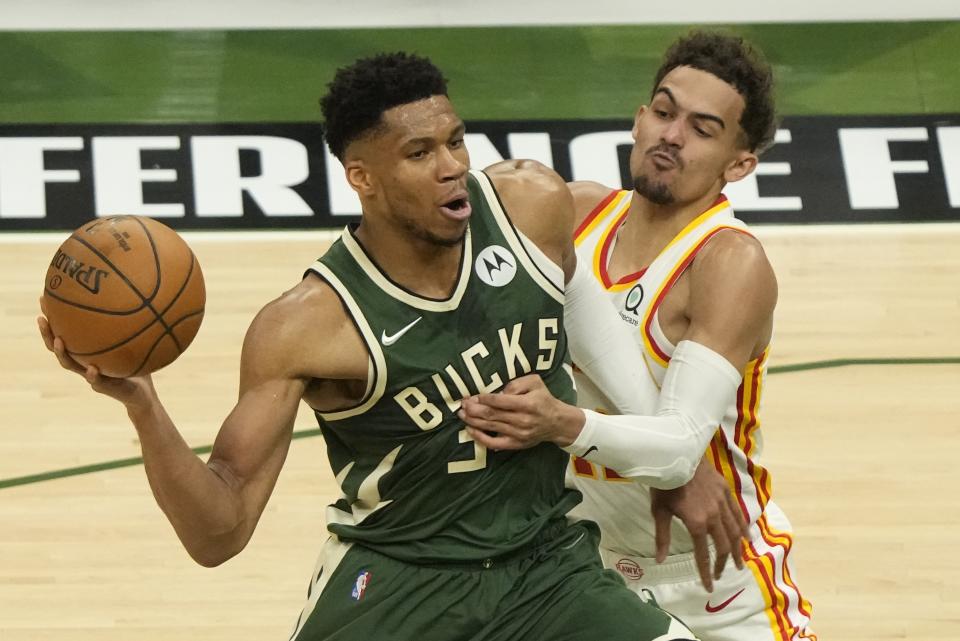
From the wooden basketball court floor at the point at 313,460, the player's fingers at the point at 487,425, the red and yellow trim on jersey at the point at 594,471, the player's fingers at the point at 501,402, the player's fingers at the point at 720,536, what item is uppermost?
the player's fingers at the point at 501,402

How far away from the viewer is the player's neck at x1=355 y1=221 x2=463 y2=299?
3.93 metres

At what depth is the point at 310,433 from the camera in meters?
6.89

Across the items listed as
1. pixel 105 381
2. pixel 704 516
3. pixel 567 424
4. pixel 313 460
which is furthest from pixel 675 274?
pixel 313 460

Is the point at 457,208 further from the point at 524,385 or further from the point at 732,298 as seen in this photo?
the point at 732,298

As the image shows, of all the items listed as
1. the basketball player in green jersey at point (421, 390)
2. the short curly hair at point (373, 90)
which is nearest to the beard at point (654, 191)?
the basketball player in green jersey at point (421, 390)

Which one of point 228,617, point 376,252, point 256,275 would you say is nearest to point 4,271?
point 256,275

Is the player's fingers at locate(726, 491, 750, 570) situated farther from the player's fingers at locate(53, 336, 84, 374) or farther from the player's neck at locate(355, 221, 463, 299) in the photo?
the player's fingers at locate(53, 336, 84, 374)

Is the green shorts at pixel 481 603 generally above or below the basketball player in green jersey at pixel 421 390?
below

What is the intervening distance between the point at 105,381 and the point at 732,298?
72.3 inches

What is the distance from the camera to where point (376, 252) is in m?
3.95

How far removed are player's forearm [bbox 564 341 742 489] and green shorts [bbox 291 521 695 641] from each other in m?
0.30

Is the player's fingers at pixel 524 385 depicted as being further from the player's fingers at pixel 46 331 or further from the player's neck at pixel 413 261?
the player's fingers at pixel 46 331

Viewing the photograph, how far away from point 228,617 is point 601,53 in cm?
482

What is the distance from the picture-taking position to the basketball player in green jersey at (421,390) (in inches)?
149
